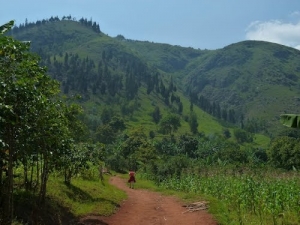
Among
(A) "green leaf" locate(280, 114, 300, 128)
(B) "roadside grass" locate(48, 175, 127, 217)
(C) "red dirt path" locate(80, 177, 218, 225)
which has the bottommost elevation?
(C) "red dirt path" locate(80, 177, 218, 225)

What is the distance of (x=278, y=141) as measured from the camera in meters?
72.4

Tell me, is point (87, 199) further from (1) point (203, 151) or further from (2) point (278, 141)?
(1) point (203, 151)

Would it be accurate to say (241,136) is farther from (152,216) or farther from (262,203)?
(152,216)

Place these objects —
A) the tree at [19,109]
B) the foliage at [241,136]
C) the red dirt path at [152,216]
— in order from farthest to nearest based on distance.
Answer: the foliage at [241,136] < the red dirt path at [152,216] < the tree at [19,109]

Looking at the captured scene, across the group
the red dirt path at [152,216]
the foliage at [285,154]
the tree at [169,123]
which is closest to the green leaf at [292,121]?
the red dirt path at [152,216]

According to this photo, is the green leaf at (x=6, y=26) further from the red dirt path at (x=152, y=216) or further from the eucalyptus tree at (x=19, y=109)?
the red dirt path at (x=152, y=216)

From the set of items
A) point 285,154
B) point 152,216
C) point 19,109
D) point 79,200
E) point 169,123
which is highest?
point 19,109

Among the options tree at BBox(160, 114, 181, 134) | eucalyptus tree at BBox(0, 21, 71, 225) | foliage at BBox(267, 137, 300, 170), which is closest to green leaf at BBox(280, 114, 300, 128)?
eucalyptus tree at BBox(0, 21, 71, 225)

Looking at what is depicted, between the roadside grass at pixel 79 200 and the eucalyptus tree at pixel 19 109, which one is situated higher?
the eucalyptus tree at pixel 19 109

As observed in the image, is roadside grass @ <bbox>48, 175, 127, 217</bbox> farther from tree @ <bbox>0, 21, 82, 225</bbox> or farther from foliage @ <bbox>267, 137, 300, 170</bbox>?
foliage @ <bbox>267, 137, 300, 170</bbox>

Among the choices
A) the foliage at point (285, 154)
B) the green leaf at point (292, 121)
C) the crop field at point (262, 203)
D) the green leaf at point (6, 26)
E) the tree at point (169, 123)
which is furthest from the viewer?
the tree at point (169, 123)

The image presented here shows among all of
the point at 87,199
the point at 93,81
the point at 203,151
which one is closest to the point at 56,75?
the point at 93,81

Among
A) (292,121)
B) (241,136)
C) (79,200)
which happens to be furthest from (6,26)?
(241,136)

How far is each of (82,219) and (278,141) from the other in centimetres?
6410
